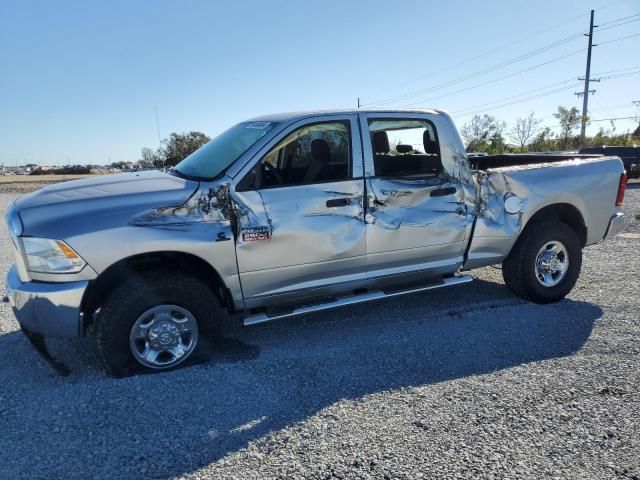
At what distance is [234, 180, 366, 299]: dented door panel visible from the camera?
362 centimetres

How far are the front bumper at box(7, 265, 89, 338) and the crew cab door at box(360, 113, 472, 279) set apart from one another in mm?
2296

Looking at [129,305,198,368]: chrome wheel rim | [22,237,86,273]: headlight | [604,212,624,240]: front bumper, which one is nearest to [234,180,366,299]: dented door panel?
[129,305,198,368]: chrome wheel rim

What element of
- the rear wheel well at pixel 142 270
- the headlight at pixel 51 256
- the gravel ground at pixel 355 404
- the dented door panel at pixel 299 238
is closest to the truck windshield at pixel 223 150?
the dented door panel at pixel 299 238

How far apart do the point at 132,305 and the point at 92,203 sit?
0.77m

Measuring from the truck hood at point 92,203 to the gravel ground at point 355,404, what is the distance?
115 cm

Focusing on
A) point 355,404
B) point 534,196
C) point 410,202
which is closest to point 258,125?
point 410,202

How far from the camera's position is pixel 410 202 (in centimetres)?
418

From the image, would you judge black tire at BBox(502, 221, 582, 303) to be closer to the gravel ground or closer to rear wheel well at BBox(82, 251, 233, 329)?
the gravel ground

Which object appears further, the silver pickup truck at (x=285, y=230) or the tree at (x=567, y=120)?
the tree at (x=567, y=120)

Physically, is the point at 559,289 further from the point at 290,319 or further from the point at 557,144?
the point at 557,144

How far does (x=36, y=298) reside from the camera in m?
3.16

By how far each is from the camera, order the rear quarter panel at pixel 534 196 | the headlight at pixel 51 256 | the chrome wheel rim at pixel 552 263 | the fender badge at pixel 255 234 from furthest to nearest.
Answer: the chrome wheel rim at pixel 552 263 → the rear quarter panel at pixel 534 196 → the fender badge at pixel 255 234 → the headlight at pixel 51 256

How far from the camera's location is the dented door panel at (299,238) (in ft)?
11.9

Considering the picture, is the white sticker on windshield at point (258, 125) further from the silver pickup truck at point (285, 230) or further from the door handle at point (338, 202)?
the door handle at point (338, 202)
